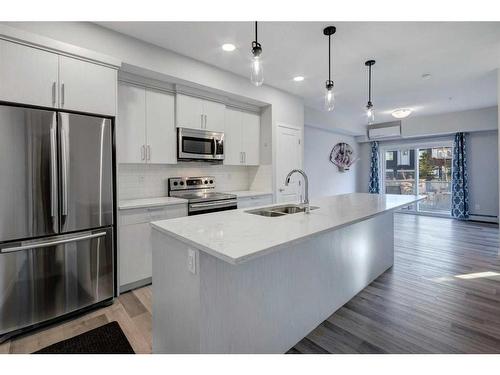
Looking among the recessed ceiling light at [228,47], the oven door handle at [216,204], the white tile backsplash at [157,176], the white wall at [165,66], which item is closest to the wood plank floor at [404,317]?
the oven door handle at [216,204]

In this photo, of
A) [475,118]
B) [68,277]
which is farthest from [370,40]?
[475,118]

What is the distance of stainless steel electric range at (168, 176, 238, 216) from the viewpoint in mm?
3148

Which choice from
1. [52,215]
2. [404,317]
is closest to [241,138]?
[52,215]

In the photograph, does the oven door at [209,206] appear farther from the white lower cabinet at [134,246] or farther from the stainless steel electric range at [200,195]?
the white lower cabinet at [134,246]

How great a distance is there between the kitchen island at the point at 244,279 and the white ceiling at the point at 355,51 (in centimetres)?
180

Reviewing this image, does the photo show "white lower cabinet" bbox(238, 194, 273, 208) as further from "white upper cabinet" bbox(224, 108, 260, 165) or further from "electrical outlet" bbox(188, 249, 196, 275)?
"electrical outlet" bbox(188, 249, 196, 275)

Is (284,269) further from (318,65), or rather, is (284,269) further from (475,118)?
(475,118)

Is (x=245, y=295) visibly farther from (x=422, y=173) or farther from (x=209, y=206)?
(x=422, y=173)

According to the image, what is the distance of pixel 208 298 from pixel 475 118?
7.20 m

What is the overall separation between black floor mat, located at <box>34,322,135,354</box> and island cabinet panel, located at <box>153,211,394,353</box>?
332mm

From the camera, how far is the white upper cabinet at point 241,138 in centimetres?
397

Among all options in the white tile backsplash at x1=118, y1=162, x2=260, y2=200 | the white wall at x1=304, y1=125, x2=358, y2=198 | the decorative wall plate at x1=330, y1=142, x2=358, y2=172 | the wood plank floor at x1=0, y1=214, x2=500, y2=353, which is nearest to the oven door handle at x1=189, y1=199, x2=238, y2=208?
the white tile backsplash at x1=118, y1=162, x2=260, y2=200
